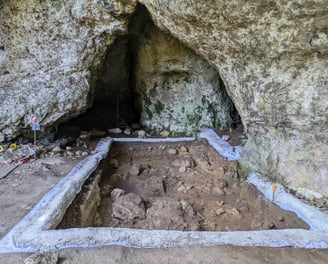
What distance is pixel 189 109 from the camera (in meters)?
6.64

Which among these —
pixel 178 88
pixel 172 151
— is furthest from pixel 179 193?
pixel 178 88

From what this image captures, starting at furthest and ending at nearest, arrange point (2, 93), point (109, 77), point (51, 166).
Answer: point (109, 77) → point (2, 93) → point (51, 166)

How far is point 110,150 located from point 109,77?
8.15 feet

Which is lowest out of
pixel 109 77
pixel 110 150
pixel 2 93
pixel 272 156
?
pixel 110 150

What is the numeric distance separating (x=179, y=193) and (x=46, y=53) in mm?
3172

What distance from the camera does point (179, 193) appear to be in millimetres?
4117

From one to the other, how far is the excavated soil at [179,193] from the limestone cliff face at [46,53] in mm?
1440

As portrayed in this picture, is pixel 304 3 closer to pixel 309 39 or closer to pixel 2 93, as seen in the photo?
pixel 309 39

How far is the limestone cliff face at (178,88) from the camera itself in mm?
6285

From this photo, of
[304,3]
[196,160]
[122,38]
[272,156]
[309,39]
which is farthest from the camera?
[122,38]

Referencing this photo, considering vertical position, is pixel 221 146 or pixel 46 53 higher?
pixel 46 53

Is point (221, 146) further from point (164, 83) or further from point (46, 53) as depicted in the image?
point (46, 53)

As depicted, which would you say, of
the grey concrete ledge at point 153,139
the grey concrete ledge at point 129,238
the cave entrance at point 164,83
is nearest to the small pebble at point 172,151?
the grey concrete ledge at point 153,139

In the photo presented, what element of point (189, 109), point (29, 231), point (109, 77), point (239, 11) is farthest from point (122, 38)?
point (29, 231)
